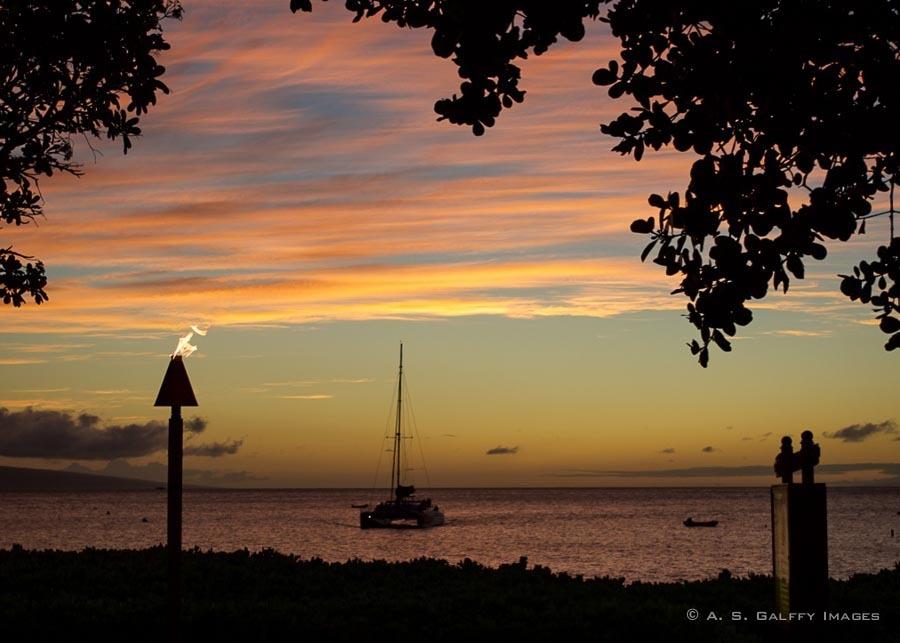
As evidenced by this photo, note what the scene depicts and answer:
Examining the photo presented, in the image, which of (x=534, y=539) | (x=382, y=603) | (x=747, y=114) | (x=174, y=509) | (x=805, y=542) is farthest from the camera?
(x=534, y=539)

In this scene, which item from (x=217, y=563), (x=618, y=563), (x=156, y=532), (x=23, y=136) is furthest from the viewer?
(x=156, y=532)

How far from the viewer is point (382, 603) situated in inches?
680

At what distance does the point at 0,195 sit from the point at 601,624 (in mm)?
10149

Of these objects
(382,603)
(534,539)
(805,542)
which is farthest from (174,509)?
(534,539)

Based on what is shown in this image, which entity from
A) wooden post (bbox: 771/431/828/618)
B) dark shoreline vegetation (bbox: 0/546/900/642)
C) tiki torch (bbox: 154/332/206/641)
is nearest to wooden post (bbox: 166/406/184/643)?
tiki torch (bbox: 154/332/206/641)

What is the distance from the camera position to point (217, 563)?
2275 cm

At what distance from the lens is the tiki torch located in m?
11.6

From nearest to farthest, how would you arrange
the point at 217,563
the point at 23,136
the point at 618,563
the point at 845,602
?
1. the point at 23,136
2. the point at 845,602
3. the point at 217,563
4. the point at 618,563

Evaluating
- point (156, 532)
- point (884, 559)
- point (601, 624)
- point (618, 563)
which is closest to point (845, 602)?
point (601, 624)

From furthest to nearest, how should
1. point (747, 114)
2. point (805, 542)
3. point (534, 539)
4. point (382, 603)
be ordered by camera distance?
point (534, 539)
point (382, 603)
point (805, 542)
point (747, 114)

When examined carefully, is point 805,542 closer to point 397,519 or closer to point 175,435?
point 175,435

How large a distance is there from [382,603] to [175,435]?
6.66m

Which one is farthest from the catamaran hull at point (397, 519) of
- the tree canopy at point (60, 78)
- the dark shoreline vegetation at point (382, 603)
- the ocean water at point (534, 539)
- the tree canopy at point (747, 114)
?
the tree canopy at point (747, 114)

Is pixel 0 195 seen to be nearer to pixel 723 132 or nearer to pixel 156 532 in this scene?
pixel 723 132
